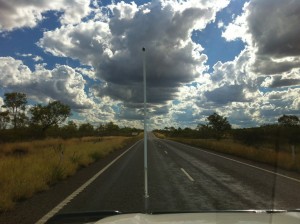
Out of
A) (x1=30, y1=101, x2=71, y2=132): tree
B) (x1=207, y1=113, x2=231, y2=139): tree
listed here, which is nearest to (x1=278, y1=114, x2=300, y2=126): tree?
(x1=207, y1=113, x2=231, y2=139): tree

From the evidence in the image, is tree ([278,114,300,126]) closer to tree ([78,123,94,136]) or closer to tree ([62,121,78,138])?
tree ([62,121,78,138])

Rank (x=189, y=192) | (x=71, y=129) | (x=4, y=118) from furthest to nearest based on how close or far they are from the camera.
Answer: (x=71, y=129), (x=4, y=118), (x=189, y=192)

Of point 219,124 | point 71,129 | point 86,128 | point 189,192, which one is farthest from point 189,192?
point 86,128

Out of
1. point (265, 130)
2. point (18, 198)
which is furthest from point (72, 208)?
point (265, 130)

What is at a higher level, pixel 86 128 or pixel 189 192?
pixel 86 128

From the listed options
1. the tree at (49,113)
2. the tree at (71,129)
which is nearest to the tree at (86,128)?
the tree at (71,129)

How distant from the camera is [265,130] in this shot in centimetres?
5609

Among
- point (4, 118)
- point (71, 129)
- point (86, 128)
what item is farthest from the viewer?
point (86, 128)

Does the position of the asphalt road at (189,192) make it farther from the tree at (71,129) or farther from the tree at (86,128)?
the tree at (86,128)

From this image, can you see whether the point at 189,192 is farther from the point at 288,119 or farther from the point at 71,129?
the point at 71,129

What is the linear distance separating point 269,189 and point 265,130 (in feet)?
146

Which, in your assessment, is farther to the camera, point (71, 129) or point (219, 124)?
point (71, 129)

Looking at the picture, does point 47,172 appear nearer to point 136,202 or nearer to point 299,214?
point 136,202

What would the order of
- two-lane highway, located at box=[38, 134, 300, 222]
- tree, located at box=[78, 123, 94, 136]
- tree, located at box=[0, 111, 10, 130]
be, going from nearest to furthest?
→ two-lane highway, located at box=[38, 134, 300, 222] < tree, located at box=[0, 111, 10, 130] < tree, located at box=[78, 123, 94, 136]
